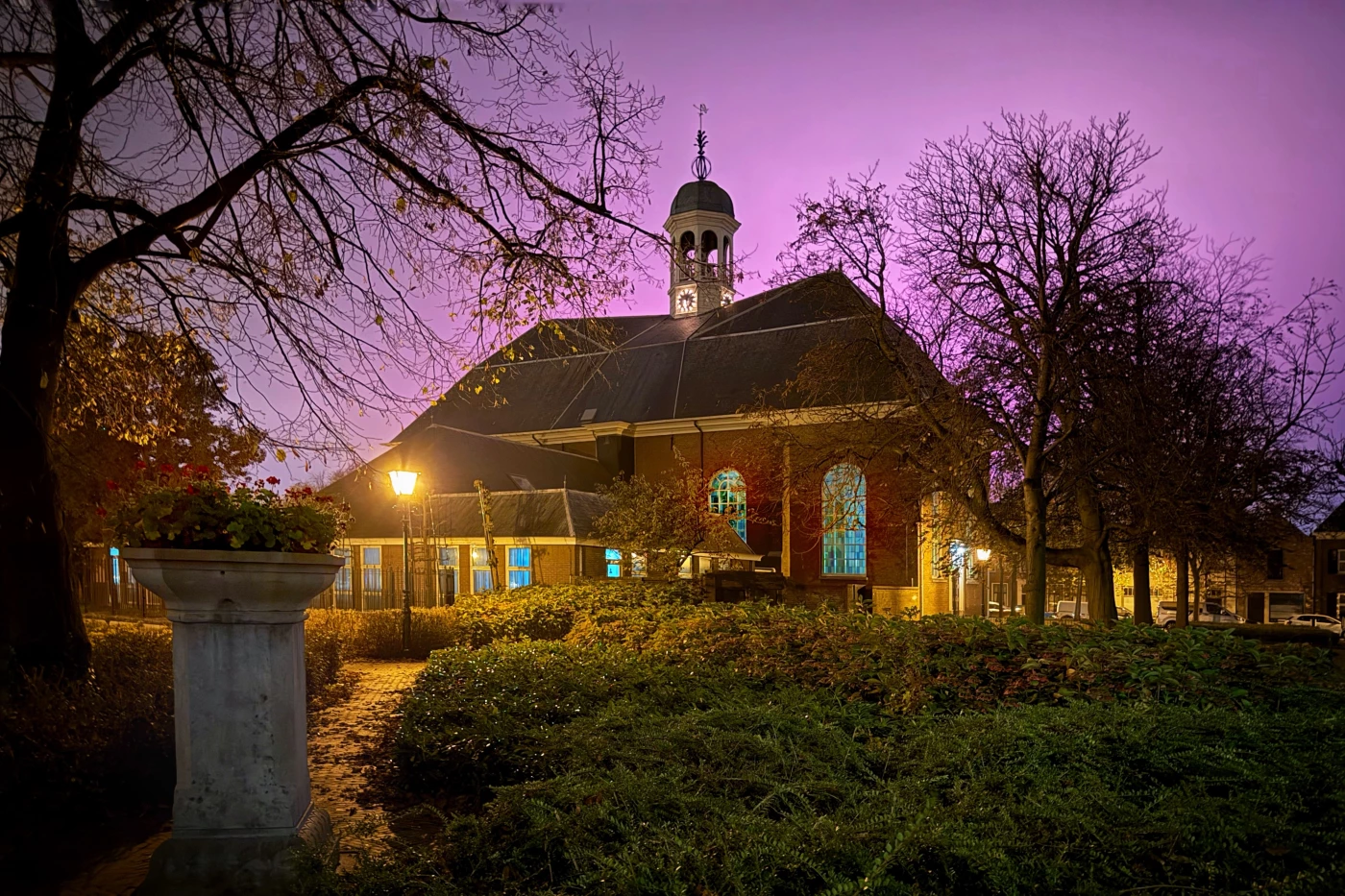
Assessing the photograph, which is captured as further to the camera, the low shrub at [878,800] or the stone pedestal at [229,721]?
the stone pedestal at [229,721]

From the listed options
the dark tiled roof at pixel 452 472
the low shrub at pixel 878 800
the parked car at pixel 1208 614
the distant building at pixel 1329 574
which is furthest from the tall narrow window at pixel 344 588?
the distant building at pixel 1329 574

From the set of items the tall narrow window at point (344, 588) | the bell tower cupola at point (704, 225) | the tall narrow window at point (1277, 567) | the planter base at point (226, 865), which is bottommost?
the tall narrow window at point (1277, 567)

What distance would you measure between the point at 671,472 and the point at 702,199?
13.2 metres

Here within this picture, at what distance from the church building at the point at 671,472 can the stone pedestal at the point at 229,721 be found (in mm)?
10246

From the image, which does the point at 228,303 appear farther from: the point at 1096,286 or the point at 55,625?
the point at 1096,286

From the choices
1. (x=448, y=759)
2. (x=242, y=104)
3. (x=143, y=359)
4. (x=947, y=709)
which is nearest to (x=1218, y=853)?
(x=947, y=709)

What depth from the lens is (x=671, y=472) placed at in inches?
1099

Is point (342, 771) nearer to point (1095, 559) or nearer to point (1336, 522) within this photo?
point (1095, 559)

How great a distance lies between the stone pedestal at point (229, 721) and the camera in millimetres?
3658

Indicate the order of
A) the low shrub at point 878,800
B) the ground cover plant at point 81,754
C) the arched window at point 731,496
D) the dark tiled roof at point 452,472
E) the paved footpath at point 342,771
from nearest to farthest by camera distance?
the low shrub at point 878,800, the paved footpath at point 342,771, the ground cover plant at point 81,754, the dark tiled roof at point 452,472, the arched window at point 731,496

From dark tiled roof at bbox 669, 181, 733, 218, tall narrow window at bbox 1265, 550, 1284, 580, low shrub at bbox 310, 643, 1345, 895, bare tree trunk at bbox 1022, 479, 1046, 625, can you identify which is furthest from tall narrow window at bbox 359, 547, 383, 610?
tall narrow window at bbox 1265, 550, 1284, 580

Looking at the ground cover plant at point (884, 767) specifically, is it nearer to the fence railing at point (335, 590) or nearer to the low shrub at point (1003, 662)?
the low shrub at point (1003, 662)

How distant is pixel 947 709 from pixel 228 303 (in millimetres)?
7056

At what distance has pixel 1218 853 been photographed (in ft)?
9.14
